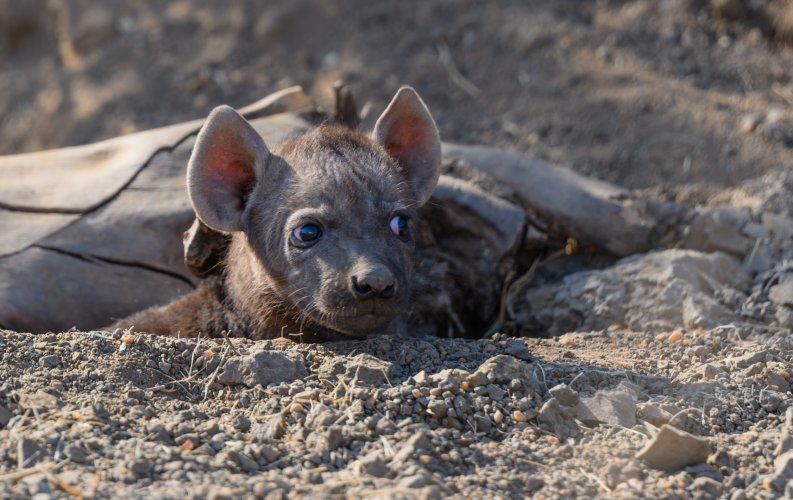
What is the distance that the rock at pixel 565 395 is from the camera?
3.90 m

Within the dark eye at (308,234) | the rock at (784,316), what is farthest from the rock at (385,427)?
the rock at (784,316)

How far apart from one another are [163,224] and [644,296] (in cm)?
282

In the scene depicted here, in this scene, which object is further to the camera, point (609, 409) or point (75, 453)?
point (609, 409)

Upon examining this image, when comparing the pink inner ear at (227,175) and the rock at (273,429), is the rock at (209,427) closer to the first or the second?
the rock at (273,429)

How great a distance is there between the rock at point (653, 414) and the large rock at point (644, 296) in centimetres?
151

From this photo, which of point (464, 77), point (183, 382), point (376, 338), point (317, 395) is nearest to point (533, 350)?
point (376, 338)

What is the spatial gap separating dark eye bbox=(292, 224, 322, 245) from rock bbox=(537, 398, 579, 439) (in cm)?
141

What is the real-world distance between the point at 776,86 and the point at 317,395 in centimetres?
515

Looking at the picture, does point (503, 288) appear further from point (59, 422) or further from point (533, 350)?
point (59, 422)

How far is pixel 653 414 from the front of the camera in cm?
389

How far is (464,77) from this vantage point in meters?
8.12

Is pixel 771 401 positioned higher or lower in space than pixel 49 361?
lower

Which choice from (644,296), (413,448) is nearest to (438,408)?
(413,448)

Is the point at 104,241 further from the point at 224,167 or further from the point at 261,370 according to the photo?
the point at 261,370
